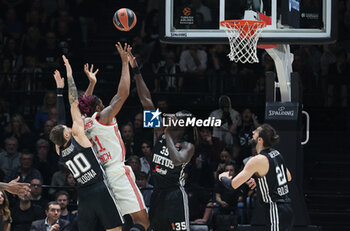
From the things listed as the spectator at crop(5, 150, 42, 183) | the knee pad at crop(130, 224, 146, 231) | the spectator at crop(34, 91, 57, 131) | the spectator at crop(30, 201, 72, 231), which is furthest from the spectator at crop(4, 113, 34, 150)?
the knee pad at crop(130, 224, 146, 231)

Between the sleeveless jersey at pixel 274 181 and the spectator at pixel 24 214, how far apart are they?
4.10 meters

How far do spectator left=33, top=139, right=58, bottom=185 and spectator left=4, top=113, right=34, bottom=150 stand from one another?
0.50 meters

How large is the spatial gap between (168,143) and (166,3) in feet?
7.34

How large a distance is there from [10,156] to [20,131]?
33.8 inches

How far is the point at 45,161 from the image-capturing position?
12.7m

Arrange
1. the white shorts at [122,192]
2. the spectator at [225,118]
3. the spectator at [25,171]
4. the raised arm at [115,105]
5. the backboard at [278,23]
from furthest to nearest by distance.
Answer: the spectator at [225,118], the spectator at [25,171], the backboard at [278,23], the white shorts at [122,192], the raised arm at [115,105]

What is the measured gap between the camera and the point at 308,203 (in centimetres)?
1275

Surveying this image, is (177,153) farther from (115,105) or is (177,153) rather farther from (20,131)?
(20,131)

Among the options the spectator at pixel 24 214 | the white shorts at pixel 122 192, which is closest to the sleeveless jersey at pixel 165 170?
the white shorts at pixel 122 192

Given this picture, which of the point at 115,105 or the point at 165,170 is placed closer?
the point at 115,105

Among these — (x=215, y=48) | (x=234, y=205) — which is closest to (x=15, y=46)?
(x=215, y=48)

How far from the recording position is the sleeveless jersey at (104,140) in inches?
341

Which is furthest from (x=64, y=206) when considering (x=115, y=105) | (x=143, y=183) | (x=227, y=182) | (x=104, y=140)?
(x=227, y=182)

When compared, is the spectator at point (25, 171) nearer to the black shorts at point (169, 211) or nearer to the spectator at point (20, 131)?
the spectator at point (20, 131)
